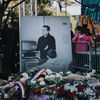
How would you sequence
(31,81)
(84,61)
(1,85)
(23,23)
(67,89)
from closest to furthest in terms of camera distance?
1. (67,89)
2. (31,81)
3. (1,85)
4. (23,23)
5. (84,61)

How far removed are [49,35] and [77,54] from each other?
3.87 ft

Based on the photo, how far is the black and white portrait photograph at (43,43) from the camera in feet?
28.2

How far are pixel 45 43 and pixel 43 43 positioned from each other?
0.15 feet

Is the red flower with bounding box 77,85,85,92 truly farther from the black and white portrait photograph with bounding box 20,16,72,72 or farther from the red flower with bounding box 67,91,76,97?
the black and white portrait photograph with bounding box 20,16,72,72

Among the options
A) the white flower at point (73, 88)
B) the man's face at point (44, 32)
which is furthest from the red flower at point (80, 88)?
the man's face at point (44, 32)

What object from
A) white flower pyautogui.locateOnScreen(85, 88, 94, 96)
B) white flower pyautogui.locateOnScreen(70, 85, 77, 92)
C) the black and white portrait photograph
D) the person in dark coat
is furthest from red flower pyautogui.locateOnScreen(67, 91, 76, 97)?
the person in dark coat

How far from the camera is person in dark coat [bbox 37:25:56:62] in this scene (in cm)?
863

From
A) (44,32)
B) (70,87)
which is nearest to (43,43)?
(44,32)

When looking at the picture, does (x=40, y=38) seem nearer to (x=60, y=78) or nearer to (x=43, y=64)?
(x=43, y=64)

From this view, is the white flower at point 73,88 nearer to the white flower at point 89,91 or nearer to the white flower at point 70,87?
the white flower at point 70,87

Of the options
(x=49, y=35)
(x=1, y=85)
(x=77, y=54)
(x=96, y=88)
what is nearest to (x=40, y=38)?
(x=49, y=35)

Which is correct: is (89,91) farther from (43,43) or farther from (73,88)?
(43,43)

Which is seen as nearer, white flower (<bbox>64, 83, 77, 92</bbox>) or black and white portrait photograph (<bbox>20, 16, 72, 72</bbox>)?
white flower (<bbox>64, 83, 77, 92</bbox>)

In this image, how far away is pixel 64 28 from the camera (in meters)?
8.85
